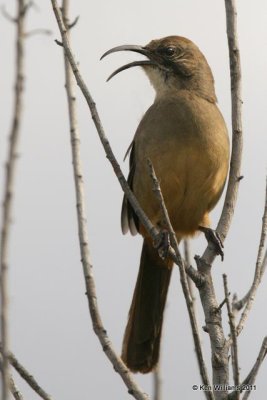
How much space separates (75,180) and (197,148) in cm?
157

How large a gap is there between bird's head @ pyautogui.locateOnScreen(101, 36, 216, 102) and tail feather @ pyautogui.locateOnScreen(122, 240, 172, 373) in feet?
4.41

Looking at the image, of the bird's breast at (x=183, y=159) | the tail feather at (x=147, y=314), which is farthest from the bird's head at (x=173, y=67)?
the tail feather at (x=147, y=314)

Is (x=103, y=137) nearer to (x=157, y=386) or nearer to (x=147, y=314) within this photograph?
(x=157, y=386)

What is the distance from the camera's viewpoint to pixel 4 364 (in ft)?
8.91

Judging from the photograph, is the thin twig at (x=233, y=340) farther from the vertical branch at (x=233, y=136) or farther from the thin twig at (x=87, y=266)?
the vertical branch at (x=233, y=136)

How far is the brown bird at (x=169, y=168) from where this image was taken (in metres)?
5.71

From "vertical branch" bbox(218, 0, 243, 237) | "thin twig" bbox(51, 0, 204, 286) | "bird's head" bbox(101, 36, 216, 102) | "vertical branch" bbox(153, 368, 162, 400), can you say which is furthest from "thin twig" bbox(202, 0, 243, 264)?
"bird's head" bbox(101, 36, 216, 102)

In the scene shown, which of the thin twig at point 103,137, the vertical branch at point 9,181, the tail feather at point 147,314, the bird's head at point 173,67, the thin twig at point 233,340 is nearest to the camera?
the vertical branch at point 9,181

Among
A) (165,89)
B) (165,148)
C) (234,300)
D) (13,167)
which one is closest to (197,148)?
(165,148)

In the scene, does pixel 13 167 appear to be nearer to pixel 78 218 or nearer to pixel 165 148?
pixel 78 218

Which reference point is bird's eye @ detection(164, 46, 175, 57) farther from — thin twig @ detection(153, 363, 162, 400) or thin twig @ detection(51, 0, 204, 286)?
thin twig @ detection(153, 363, 162, 400)

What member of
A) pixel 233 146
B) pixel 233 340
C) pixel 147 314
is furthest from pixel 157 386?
pixel 147 314

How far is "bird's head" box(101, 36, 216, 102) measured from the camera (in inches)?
254

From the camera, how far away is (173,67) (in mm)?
6562
